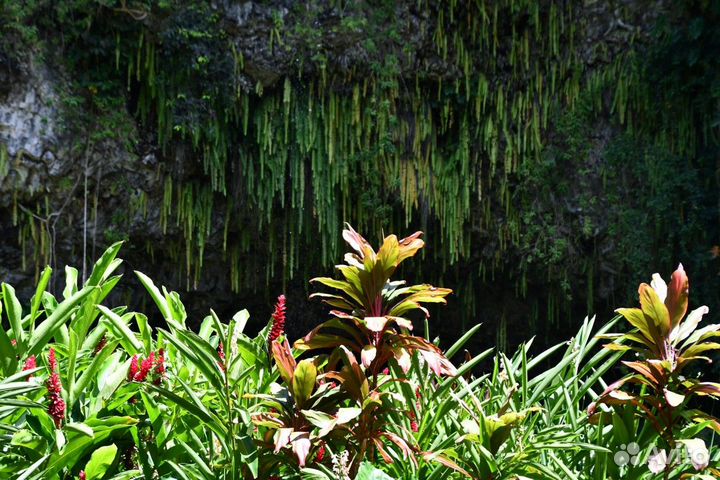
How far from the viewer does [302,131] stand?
4434mm

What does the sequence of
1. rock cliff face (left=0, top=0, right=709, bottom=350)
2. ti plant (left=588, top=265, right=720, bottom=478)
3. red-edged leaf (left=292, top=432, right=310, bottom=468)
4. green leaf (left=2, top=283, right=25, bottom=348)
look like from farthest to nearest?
rock cliff face (left=0, top=0, right=709, bottom=350) < green leaf (left=2, top=283, right=25, bottom=348) < ti plant (left=588, top=265, right=720, bottom=478) < red-edged leaf (left=292, top=432, right=310, bottom=468)

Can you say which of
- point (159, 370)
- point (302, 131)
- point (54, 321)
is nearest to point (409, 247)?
point (159, 370)

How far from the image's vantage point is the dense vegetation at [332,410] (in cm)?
91

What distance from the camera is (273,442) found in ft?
2.96

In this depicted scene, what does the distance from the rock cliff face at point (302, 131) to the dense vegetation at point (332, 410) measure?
11.2 feet

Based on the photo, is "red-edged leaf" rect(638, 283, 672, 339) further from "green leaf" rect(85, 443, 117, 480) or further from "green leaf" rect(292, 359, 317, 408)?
"green leaf" rect(85, 443, 117, 480)

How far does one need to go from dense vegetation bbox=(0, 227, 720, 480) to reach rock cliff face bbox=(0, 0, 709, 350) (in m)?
3.42

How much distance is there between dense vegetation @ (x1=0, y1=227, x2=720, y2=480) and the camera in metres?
0.91

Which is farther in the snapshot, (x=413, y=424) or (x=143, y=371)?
(x=413, y=424)

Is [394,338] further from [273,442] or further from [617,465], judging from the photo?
[617,465]

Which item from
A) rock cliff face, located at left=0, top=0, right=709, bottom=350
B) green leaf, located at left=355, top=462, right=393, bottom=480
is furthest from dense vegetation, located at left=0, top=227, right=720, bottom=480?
rock cliff face, located at left=0, top=0, right=709, bottom=350

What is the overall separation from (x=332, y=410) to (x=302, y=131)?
11.8ft

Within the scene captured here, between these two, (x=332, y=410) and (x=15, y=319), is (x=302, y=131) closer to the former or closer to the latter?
(x=15, y=319)

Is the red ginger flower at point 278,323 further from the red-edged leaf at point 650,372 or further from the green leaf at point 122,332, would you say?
the red-edged leaf at point 650,372
